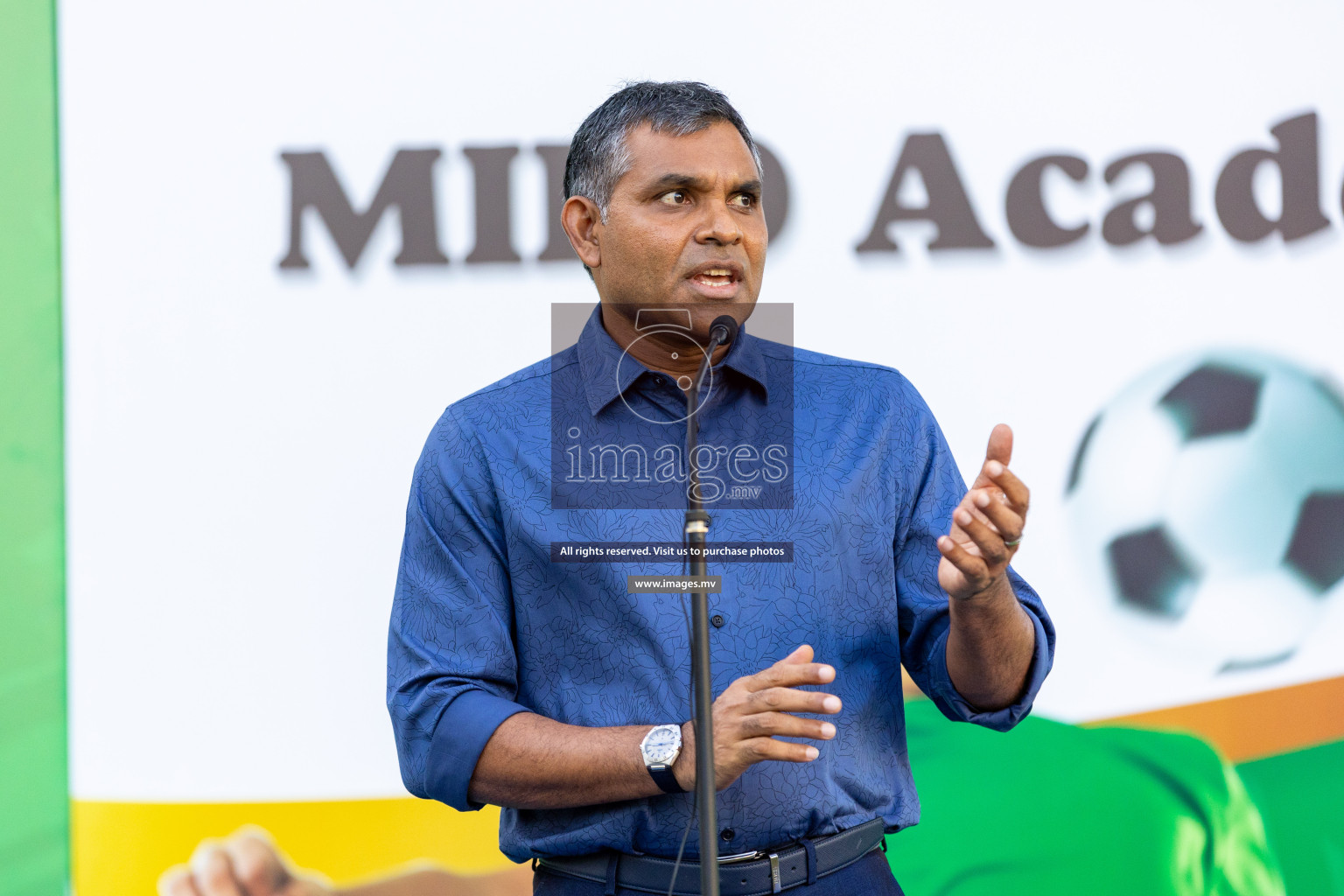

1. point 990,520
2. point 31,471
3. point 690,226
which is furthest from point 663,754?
point 31,471

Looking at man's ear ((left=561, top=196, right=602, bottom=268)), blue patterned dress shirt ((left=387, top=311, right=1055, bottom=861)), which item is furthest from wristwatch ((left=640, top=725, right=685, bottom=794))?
man's ear ((left=561, top=196, right=602, bottom=268))

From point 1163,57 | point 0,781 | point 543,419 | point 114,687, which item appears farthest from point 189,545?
point 1163,57

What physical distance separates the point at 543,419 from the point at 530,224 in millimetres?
1293

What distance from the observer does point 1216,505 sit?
2.98 meters

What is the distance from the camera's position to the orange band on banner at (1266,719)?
2.98 metres

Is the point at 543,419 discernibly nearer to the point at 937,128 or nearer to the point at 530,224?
the point at 530,224

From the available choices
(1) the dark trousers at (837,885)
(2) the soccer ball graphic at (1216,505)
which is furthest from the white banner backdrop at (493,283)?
(1) the dark trousers at (837,885)

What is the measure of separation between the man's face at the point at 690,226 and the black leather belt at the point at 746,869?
27.7 inches

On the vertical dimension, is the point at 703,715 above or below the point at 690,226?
below

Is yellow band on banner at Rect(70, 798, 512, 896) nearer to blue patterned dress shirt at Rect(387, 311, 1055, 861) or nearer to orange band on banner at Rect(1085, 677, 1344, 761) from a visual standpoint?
blue patterned dress shirt at Rect(387, 311, 1055, 861)

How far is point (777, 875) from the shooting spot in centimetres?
162

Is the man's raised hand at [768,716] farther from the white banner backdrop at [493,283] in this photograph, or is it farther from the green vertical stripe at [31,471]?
the green vertical stripe at [31,471]

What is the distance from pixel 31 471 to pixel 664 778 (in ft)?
7.28

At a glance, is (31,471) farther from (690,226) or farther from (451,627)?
(690,226)
